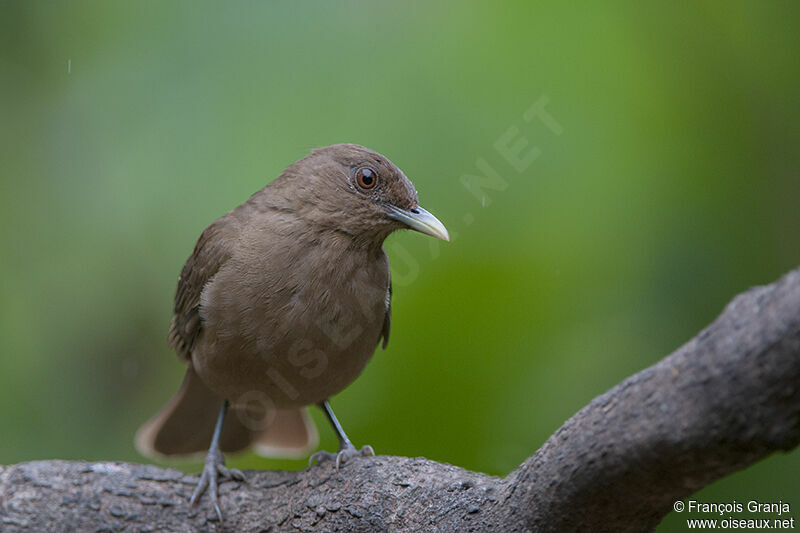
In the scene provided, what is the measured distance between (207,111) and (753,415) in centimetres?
293

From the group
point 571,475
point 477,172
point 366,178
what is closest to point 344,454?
point 366,178

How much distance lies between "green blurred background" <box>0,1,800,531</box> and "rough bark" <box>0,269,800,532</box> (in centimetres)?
58

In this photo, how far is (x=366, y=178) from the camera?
12.7ft

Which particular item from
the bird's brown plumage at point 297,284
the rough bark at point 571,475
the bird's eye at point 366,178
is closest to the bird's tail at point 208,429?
the bird's brown plumage at point 297,284

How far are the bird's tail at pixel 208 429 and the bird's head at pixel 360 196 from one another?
1.11 meters

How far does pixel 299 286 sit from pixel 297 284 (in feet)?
0.04

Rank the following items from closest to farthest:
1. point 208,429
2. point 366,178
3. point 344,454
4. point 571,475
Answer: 1. point 571,475
2. point 344,454
3. point 366,178
4. point 208,429

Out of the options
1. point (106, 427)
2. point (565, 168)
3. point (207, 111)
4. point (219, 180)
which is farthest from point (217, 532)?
point (565, 168)

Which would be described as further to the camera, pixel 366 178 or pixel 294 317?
pixel 366 178

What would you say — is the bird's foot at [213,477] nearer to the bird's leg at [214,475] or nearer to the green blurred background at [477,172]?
the bird's leg at [214,475]

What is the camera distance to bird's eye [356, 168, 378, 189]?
3869mm

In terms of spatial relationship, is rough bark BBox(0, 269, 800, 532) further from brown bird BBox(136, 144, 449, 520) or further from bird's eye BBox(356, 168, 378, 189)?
bird's eye BBox(356, 168, 378, 189)

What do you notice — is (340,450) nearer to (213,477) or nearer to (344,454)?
(344,454)

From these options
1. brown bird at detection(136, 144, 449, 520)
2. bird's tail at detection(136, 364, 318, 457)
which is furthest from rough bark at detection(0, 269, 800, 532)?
bird's tail at detection(136, 364, 318, 457)
